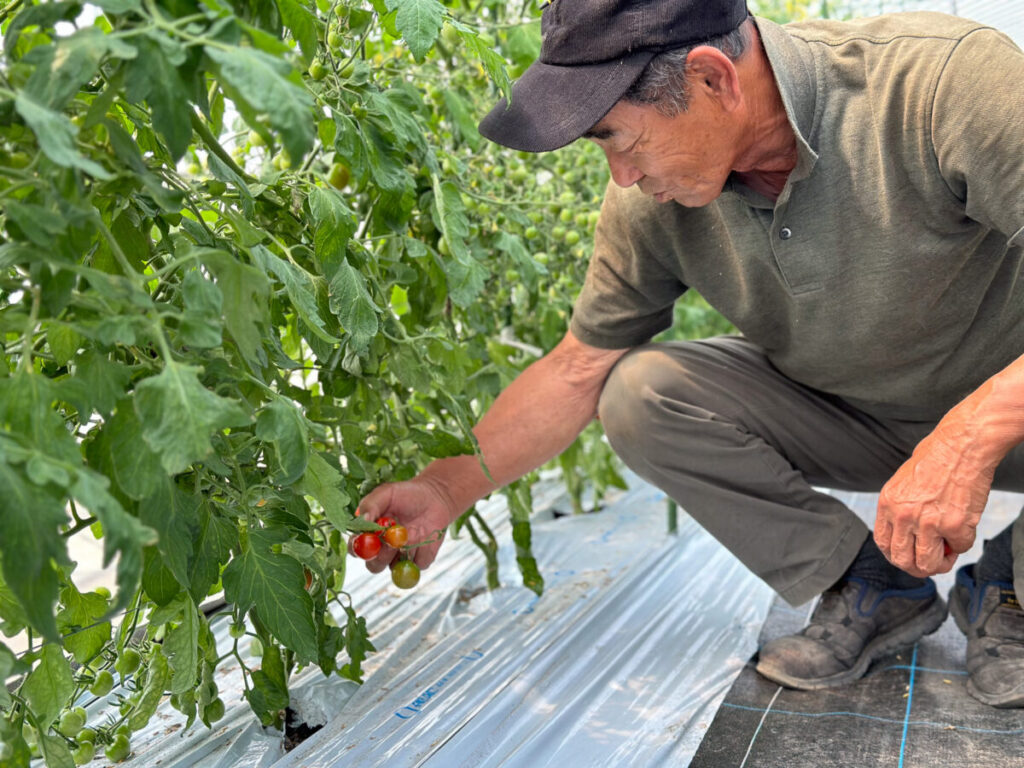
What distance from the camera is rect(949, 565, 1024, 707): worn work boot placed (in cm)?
151

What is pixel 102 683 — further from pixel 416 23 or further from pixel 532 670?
pixel 416 23

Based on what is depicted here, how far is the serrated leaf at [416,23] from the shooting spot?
1.13 m

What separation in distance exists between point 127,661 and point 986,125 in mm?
1175

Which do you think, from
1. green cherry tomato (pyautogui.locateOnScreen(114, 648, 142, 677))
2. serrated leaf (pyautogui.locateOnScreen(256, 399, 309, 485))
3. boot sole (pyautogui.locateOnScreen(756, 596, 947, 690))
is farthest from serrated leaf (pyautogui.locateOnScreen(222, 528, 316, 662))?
boot sole (pyautogui.locateOnScreen(756, 596, 947, 690))

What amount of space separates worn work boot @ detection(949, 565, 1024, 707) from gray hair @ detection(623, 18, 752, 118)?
0.90 meters

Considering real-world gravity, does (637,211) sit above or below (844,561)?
above

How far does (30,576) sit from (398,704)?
2.90 feet

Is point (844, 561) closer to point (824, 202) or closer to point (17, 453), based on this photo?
point (824, 202)

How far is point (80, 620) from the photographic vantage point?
1.22 m

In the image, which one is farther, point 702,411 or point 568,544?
point 568,544

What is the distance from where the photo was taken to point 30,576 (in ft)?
2.37

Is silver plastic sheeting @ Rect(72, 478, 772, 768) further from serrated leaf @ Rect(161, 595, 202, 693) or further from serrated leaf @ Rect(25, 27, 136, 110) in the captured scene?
serrated leaf @ Rect(25, 27, 136, 110)

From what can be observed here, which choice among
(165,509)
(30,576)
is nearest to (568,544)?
(165,509)

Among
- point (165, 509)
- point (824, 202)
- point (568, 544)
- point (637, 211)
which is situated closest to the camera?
point (165, 509)
